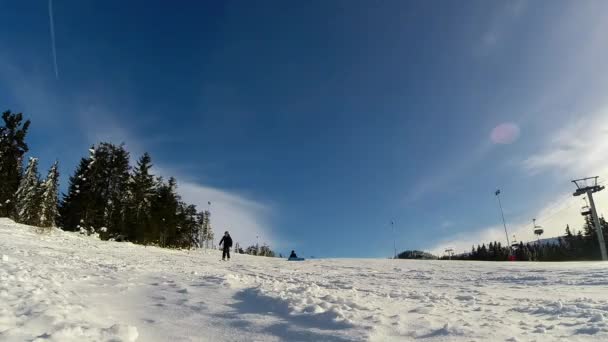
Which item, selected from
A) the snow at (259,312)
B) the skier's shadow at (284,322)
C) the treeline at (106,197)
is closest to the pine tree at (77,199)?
the treeline at (106,197)

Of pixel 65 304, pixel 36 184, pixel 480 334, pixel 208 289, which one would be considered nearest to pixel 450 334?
pixel 480 334

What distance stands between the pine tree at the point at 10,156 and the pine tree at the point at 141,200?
43.6ft

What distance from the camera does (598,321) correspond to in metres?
5.75

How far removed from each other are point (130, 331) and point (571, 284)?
12556 millimetres

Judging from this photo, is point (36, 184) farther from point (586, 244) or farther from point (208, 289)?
point (586, 244)

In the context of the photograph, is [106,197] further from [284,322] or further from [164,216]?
[284,322]

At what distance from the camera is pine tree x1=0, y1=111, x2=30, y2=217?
41.7 metres

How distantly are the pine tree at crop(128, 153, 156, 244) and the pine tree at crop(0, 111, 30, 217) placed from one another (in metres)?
13.3

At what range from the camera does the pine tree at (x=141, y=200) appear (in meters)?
40.5

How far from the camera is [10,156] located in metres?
44.5

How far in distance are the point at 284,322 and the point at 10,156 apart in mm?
53477

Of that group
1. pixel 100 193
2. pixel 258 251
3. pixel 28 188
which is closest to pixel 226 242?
pixel 100 193

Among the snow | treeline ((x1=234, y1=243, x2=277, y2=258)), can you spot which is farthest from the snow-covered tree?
the snow

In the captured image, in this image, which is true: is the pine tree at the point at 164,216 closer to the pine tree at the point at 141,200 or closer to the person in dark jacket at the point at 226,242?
the pine tree at the point at 141,200
